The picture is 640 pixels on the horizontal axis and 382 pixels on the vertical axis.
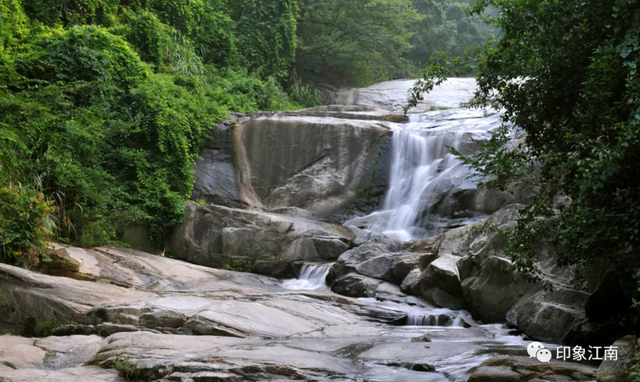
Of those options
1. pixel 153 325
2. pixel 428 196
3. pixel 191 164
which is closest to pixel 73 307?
pixel 153 325

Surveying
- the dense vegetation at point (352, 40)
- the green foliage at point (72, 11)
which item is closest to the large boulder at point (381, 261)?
the green foliage at point (72, 11)

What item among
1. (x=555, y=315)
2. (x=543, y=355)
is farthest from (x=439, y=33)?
(x=543, y=355)

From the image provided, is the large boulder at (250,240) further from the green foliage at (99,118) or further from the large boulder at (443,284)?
the large boulder at (443,284)

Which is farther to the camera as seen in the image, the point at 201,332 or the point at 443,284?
the point at 443,284

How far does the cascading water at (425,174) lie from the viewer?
611 inches

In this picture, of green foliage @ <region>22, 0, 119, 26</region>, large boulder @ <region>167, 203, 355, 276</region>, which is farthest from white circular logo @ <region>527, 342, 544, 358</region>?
green foliage @ <region>22, 0, 119, 26</region>

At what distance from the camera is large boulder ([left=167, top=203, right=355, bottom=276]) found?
1477cm

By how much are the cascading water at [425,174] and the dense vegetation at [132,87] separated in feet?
19.6

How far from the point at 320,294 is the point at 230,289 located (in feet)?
5.90

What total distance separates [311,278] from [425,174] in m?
5.49

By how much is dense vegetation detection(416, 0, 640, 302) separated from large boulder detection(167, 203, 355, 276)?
728 centimetres

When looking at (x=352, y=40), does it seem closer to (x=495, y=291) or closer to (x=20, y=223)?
(x=495, y=291)

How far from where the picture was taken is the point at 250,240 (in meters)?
15.1

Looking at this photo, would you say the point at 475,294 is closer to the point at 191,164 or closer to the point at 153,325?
the point at 153,325
